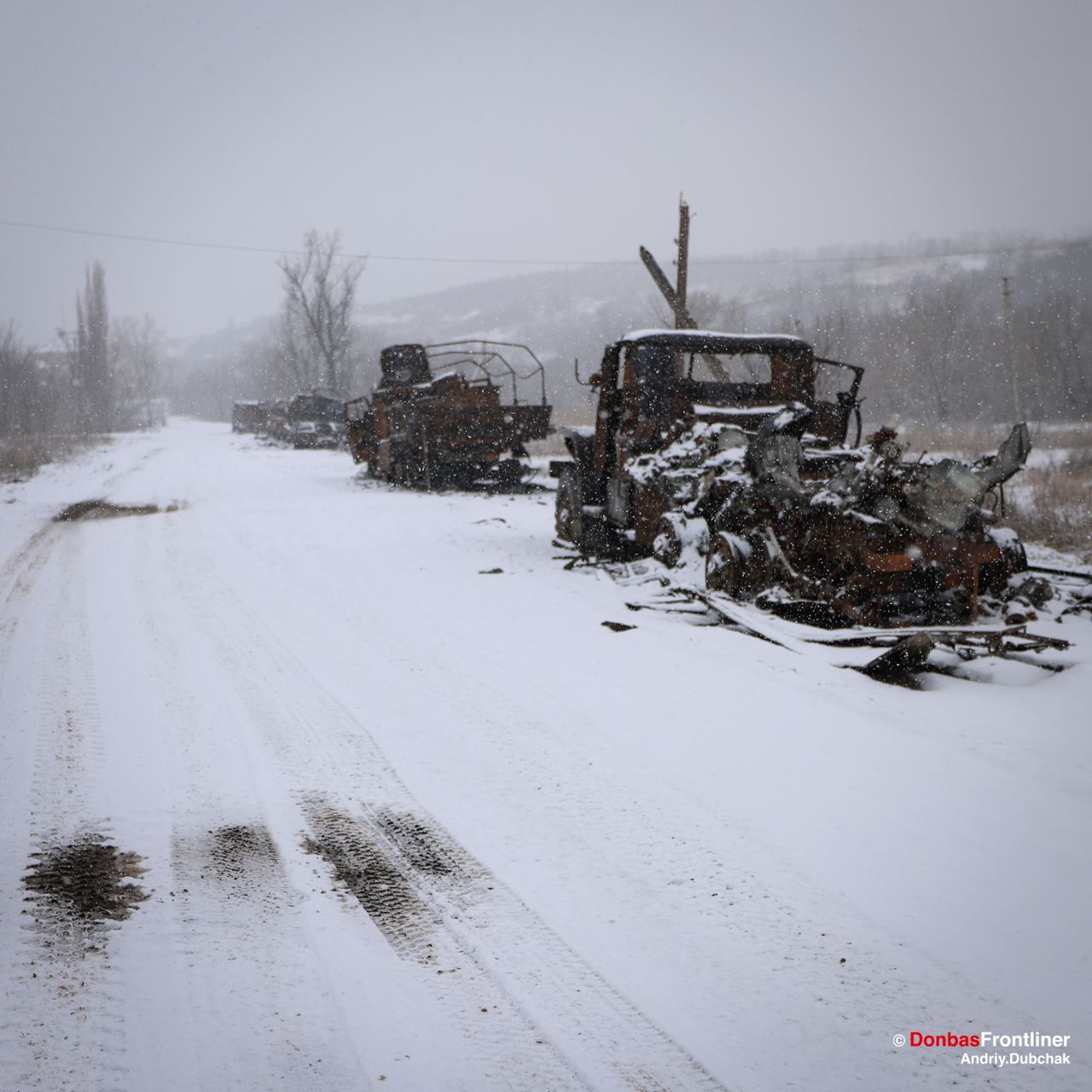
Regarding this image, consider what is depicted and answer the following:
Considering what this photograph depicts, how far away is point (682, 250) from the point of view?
16.6 metres

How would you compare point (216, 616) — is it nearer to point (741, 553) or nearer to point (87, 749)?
point (87, 749)

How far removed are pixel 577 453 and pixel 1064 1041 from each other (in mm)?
7599

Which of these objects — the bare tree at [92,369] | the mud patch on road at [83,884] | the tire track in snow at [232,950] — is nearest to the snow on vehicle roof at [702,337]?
the tire track in snow at [232,950]

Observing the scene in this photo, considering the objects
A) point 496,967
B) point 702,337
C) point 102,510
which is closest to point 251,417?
point 102,510

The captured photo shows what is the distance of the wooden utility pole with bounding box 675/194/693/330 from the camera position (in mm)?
16406

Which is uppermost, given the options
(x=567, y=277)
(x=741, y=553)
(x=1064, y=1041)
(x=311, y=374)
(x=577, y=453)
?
(x=567, y=277)

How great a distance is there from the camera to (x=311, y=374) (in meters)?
57.9

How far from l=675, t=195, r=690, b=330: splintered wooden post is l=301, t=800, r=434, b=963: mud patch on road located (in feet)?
47.9

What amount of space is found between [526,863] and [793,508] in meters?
4.08

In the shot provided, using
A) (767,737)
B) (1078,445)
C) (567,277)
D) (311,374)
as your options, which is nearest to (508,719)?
(767,737)

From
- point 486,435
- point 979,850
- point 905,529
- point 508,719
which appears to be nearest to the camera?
point 979,850

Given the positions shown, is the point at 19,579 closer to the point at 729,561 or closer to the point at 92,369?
the point at 729,561

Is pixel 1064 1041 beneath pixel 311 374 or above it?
beneath

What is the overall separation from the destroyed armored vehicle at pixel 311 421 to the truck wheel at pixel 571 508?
21005 mm
